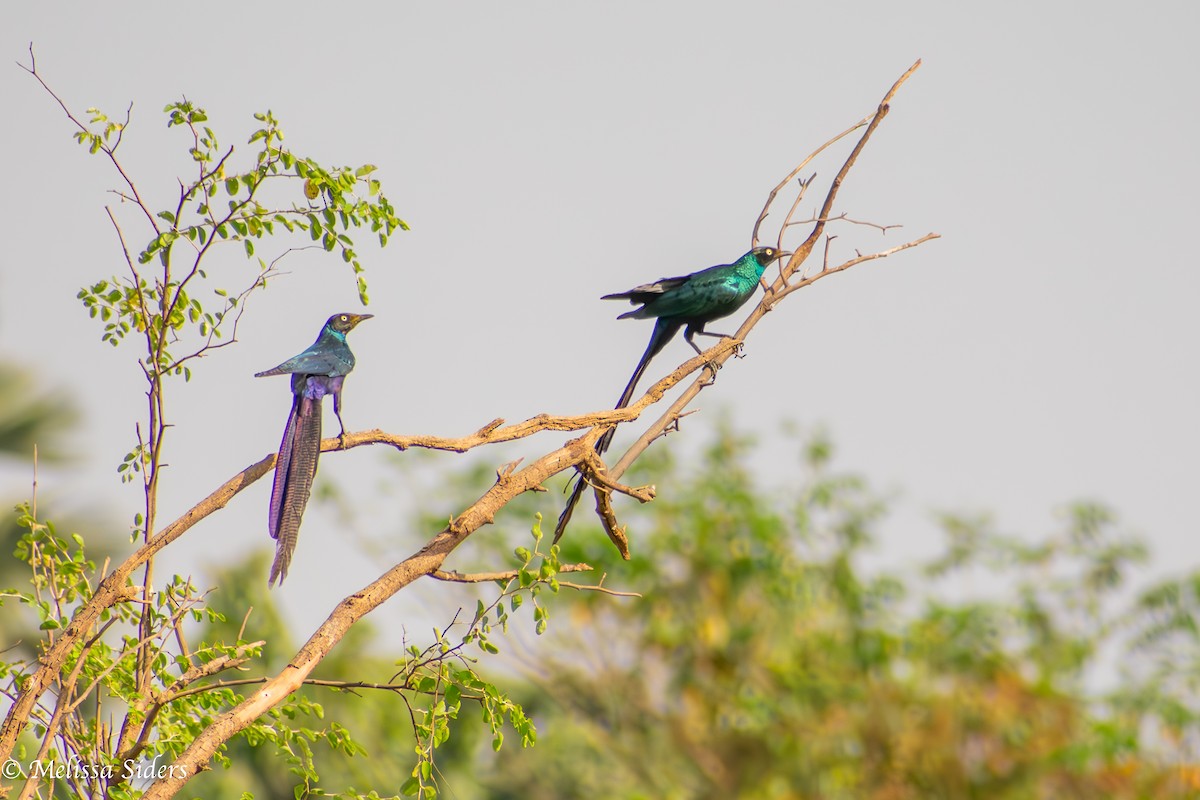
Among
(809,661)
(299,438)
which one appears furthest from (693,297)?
(809,661)

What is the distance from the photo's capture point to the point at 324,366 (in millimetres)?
4734

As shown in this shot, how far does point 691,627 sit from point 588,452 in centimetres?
942

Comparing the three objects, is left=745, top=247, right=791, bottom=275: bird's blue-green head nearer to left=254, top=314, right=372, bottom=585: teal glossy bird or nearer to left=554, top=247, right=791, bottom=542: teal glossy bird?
left=554, top=247, right=791, bottom=542: teal glossy bird

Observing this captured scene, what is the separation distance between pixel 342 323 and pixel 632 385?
1232 millimetres

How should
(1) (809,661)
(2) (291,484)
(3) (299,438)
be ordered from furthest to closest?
(1) (809,661) < (3) (299,438) < (2) (291,484)

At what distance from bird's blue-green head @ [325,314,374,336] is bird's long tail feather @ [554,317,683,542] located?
1136 mm

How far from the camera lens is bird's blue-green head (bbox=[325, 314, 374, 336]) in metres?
5.52

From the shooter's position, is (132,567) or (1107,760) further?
(1107,760)

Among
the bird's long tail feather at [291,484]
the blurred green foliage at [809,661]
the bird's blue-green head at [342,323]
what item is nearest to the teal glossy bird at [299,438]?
the bird's long tail feather at [291,484]

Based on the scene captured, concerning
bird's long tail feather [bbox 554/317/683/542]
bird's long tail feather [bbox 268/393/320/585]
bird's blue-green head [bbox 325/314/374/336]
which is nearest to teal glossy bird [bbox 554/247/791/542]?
bird's long tail feather [bbox 554/317/683/542]

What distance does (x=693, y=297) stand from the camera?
5926mm

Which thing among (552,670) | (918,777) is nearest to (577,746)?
(552,670)

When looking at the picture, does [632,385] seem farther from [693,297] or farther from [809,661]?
[809,661]

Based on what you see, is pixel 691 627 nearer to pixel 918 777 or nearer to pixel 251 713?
pixel 918 777
